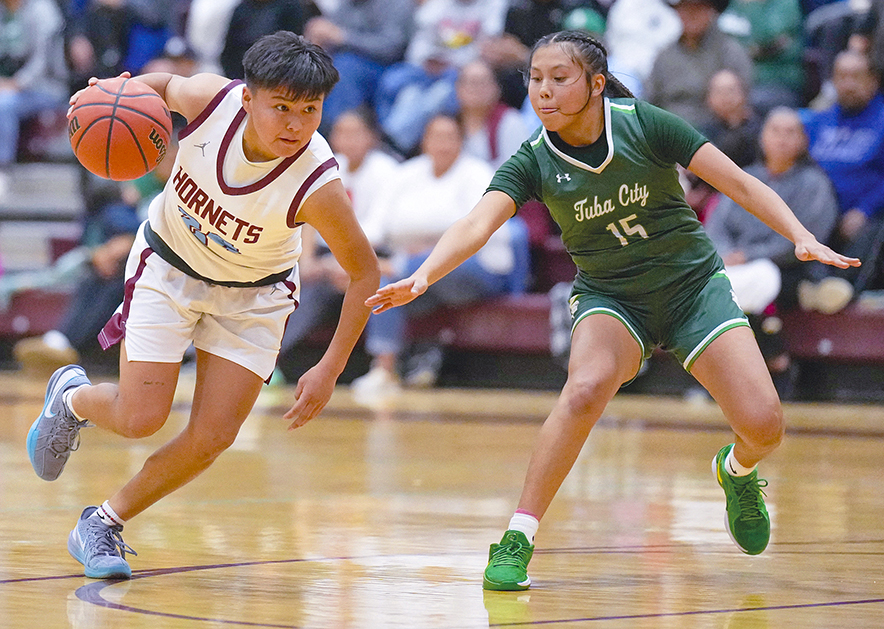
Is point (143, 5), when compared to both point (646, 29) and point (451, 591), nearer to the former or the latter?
point (646, 29)

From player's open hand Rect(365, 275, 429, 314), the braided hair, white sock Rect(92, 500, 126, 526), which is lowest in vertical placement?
white sock Rect(92, 500, 126, 526)

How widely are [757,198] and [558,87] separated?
2.13 feet

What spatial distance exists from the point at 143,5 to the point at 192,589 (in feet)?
32.5

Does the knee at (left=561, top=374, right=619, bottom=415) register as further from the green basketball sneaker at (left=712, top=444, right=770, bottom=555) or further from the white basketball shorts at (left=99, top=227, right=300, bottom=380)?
the white basketball shorts at (left=99, top=227, right=300, bottom=380)

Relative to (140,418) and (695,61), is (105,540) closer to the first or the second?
(140,418)

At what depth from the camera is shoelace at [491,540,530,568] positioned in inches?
136

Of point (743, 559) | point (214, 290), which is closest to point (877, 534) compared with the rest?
point (743, 559)

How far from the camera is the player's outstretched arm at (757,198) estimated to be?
3.53 metres

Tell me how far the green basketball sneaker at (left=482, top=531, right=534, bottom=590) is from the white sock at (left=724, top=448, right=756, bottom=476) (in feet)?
2.97

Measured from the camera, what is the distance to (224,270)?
3.90 metres

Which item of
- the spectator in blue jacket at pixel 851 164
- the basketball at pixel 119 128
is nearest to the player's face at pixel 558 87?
the basketball at pixel 119 128

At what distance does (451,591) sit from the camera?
3.40 m

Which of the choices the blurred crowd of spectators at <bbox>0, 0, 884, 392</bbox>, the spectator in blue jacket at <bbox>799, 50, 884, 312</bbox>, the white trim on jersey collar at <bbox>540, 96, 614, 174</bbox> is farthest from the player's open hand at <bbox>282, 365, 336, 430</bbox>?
the spectator in blue jacket at <bbox>799, 50, 884, 312</bbox>

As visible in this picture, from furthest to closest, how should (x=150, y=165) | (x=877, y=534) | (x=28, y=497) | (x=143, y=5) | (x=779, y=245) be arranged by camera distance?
1. (x=143, y=5)
2. (x=779, y=245)
3. (x=28, y=497)
4. (x=877, y=534)
5. (x=150, y=165)
